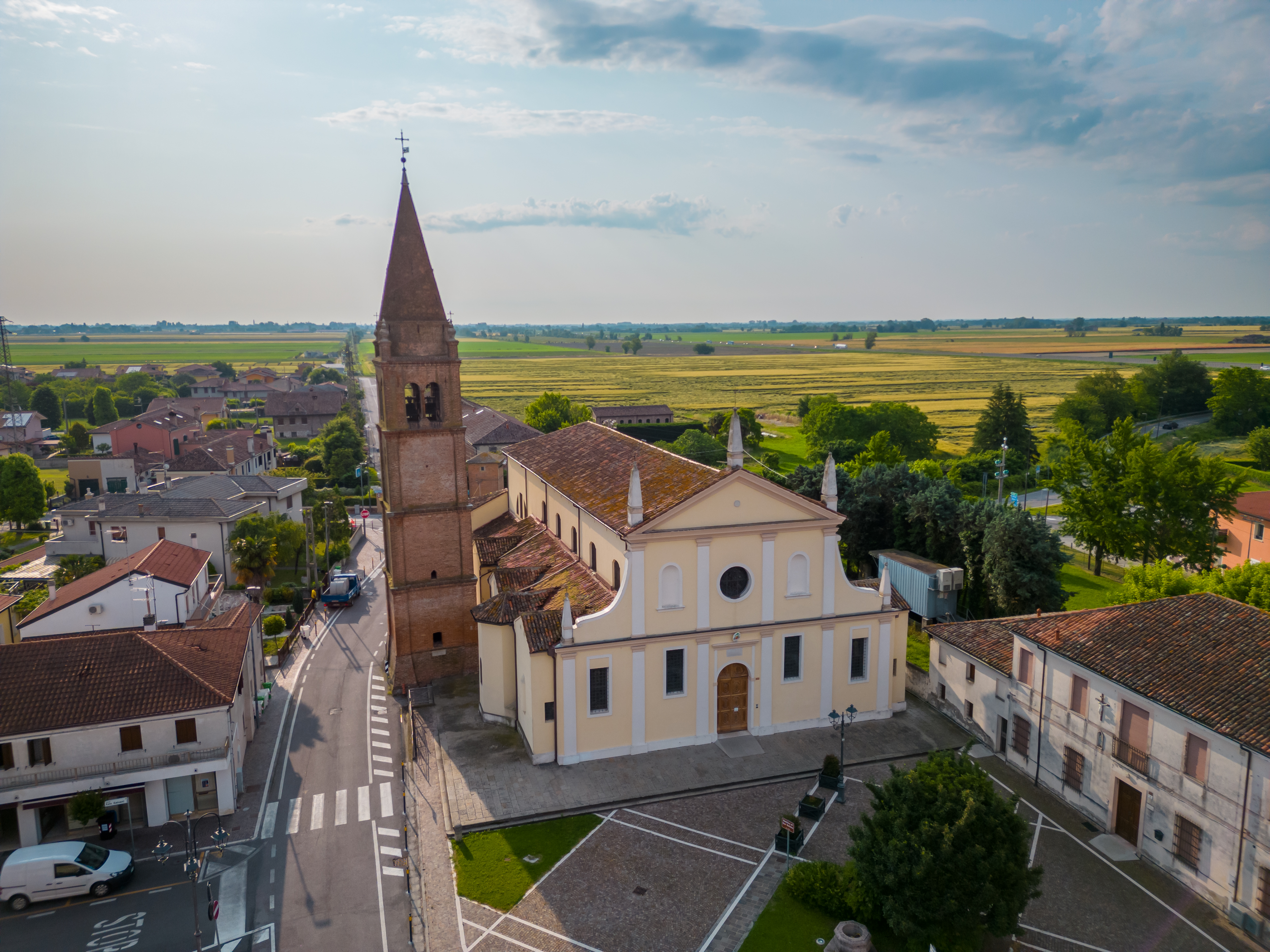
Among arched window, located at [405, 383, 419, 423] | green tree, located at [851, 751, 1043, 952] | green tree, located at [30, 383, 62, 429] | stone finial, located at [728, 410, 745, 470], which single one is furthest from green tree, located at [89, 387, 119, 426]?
green tree, located at [851, 751, 1043, 952]

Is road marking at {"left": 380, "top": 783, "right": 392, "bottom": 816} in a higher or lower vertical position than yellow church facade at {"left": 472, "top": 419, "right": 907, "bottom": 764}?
lower

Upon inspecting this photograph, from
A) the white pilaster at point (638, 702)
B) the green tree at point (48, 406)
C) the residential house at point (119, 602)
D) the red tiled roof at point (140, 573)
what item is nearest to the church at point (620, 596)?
the white pilaster at point (638, 702)

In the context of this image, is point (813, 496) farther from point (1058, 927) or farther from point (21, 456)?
point (21, 456)

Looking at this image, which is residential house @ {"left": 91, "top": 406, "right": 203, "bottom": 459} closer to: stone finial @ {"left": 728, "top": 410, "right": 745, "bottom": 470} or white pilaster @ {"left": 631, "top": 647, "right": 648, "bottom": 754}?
white pilaster @ {"left": 631, "top": 647, "right": 648, "bottom": 754}

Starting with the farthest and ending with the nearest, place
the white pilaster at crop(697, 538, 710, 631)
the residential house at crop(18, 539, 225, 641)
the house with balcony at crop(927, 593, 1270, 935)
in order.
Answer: the residential house at crop(18, 539, 225, 641), the white pilaster at crop(697, 538, 710, 631), the house with balcony at crop(927, 593, 1270, 935)

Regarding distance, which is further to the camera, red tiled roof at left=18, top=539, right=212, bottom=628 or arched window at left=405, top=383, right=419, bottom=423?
red tiled roof at left=18, top=539, right=212, bottom=628

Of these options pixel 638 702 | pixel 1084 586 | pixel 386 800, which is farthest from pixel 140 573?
pixel 1084 586


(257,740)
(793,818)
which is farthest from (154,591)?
(793,818)
